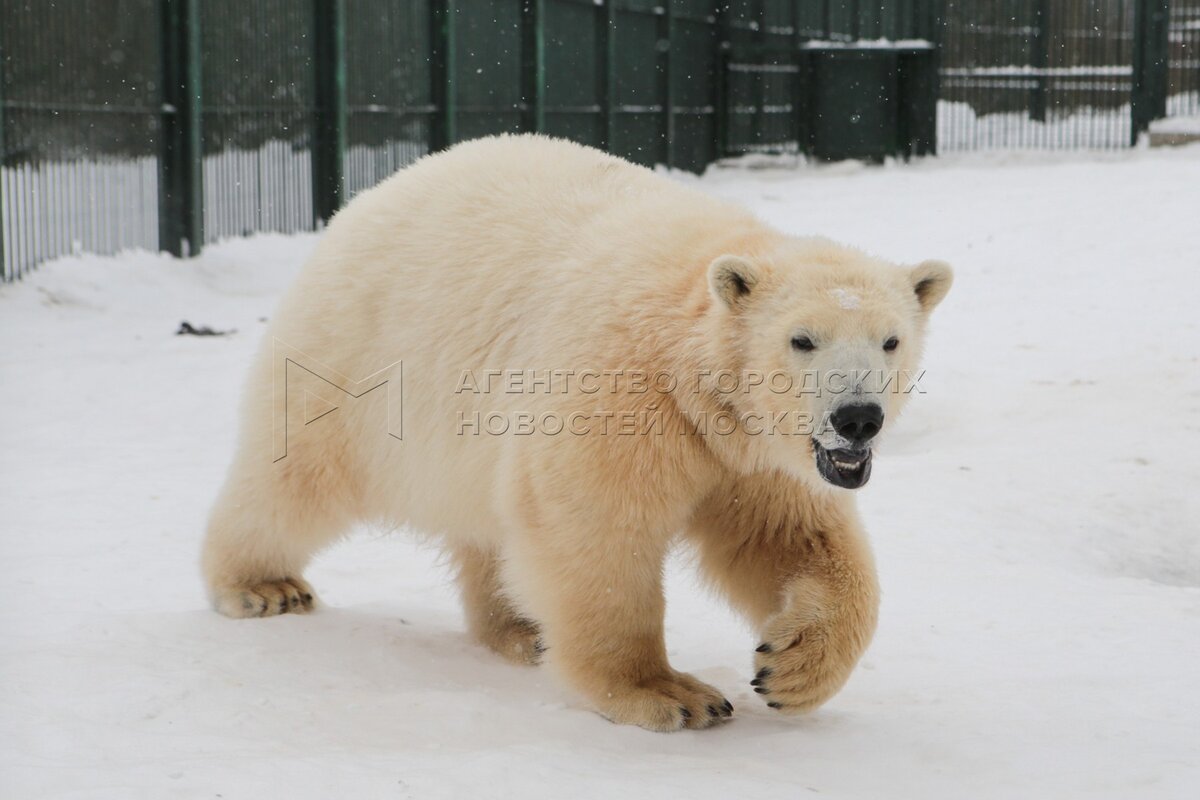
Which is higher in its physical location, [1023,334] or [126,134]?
[126,134]

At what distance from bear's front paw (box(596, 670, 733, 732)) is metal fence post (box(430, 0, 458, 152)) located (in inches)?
360

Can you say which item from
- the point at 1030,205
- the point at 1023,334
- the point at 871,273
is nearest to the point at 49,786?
the point at 871,273

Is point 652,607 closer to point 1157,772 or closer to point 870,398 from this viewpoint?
point 870,398

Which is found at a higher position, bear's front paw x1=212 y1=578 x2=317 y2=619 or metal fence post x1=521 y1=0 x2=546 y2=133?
metal fence post x1=521 y1=0 x2=546 y2=133

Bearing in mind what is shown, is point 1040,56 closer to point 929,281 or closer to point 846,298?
point 929,281

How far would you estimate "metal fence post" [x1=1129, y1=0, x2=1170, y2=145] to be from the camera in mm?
14883

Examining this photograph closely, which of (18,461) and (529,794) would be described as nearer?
(529,794)

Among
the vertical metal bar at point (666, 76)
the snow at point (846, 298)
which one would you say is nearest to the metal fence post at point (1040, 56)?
the vertical metal bar at point (666, 76)

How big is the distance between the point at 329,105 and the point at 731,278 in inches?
339

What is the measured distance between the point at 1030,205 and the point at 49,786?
1068 cm

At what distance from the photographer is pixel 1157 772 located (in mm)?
2889

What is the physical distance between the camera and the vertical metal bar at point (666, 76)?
637 inches

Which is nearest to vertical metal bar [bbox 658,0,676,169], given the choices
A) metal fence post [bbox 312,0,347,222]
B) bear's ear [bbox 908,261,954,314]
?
metal fence post [bbox 312,0,347,222]

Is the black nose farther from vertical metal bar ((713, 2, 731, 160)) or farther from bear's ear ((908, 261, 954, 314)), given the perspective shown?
vertical metal bar ((713, 2, 731, 160))
